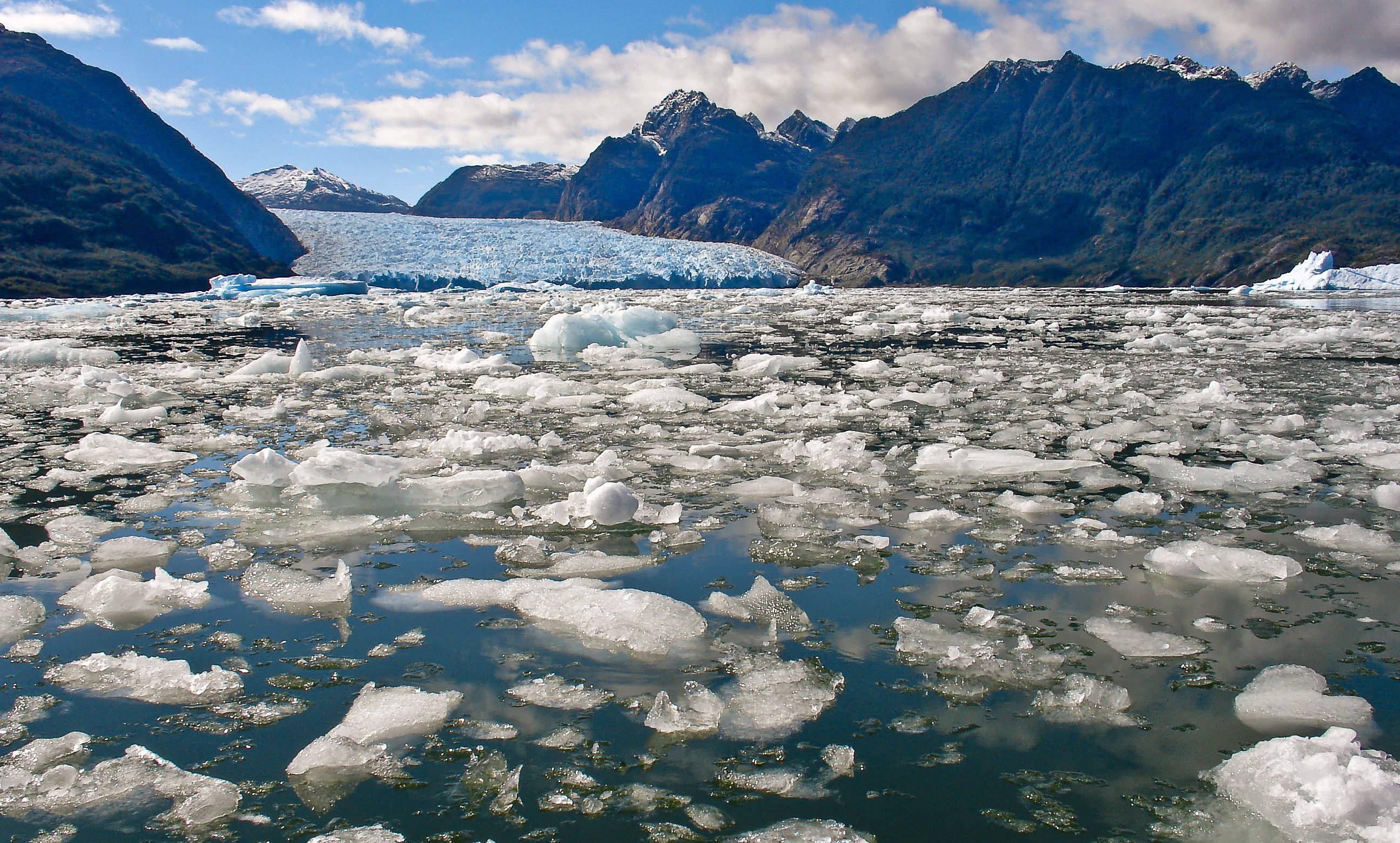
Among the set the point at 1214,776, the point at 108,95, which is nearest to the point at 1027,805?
the point at 1214,776

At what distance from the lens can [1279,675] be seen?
2609mm

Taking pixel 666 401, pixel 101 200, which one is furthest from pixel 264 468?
pixel 101 200

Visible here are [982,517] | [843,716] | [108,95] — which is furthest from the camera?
[108,95]

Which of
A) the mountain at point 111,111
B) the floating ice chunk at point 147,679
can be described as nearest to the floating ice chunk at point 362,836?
the floating ice chunk at point 147,679

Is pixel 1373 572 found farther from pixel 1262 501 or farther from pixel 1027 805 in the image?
pixel 1027 805

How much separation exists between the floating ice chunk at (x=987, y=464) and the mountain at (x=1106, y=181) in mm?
81223

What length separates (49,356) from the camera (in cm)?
1253

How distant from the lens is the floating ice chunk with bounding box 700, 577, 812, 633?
3107mm

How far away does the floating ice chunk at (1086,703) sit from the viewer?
7.98 feet

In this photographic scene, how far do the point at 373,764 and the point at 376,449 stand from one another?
4.30 meters

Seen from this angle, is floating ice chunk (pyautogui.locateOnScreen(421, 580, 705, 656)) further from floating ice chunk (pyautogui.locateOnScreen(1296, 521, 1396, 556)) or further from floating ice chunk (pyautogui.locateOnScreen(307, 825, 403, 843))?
floating ice chunk (pyautogui.locateOnScreen(1296, 521, 1396, 556))

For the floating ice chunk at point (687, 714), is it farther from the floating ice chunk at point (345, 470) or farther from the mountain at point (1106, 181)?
the mountain at point (1106, 181)

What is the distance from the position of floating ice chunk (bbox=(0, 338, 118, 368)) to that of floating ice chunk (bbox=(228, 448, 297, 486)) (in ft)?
31.5

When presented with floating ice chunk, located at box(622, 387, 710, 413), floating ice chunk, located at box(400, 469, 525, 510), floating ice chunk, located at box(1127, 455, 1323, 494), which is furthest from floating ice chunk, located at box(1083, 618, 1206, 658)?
floating ice chunk, located at box(622, 387, 710, 413)
